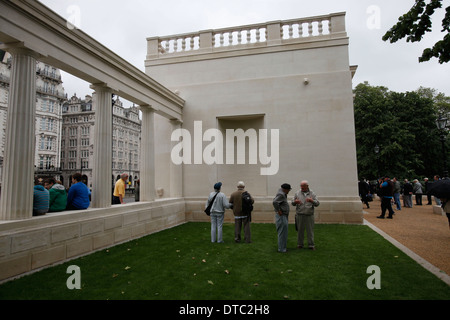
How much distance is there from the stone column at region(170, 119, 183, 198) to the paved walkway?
863 centimetres

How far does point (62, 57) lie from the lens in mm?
6715

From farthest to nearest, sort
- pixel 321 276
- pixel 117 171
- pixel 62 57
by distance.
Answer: pixel 117 171, pixel 62 57, pixel 321 276

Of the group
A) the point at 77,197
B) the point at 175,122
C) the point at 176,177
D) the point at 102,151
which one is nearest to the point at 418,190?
the point at 176,177

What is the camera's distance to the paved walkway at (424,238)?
6.28 meters

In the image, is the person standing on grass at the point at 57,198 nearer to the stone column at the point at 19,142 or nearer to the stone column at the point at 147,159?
the stone column at the point at 19,142

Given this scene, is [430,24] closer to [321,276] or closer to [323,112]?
[321,276]

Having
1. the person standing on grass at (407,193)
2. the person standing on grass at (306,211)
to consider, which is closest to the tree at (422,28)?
the person standing on grass at (306,211)

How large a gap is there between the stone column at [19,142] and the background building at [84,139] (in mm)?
61265

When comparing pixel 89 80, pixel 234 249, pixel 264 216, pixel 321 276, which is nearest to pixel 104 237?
pixel 234 249

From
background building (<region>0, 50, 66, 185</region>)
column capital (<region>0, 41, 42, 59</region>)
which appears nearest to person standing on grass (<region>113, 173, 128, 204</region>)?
column capital (<region>0, 41, 42, 59</region>)

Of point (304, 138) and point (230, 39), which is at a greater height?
point (230, 39)

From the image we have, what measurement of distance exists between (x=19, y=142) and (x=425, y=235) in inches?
483

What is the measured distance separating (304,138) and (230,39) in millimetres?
6224

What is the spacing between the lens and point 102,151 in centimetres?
816
